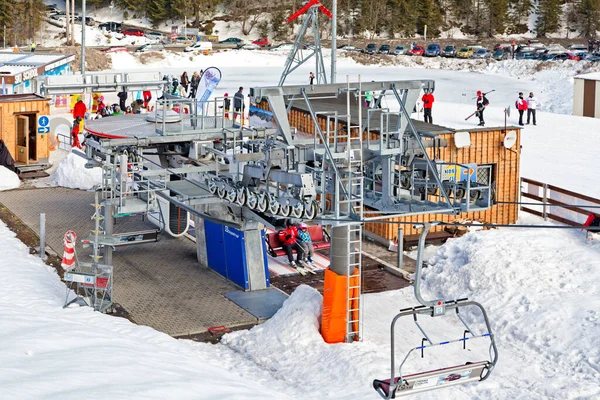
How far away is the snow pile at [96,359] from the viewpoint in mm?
14398

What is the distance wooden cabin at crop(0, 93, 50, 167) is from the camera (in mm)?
30609

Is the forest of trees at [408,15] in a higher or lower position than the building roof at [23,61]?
higher

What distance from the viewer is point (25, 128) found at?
100 feet

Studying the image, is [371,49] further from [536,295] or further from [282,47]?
[536,295]

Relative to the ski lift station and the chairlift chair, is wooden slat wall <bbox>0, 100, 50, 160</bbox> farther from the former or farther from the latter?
Result: the chairlift chair

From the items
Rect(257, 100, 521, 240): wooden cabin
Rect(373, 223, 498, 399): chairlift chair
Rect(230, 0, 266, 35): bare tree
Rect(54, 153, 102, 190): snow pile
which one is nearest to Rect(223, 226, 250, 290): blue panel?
Rect(257, 100, 521, 240): wooden cabin

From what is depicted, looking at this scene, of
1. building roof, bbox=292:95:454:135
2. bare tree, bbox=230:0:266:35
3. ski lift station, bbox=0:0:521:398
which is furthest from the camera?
bare tree, bbox=230:0:266:35

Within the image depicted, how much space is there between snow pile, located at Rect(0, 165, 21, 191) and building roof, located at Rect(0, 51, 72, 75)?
10579 millimetres

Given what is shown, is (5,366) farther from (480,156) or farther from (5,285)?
(480,156)

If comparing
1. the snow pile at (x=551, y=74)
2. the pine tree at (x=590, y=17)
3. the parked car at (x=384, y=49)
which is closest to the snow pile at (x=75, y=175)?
the snow pile at (x=551, y=74)

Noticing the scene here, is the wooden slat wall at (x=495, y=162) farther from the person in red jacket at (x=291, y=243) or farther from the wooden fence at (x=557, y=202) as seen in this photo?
the person in red jacket at (x=291, y=243)

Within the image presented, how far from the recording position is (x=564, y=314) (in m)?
17.3

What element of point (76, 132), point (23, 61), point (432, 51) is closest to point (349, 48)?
point (432, 51)

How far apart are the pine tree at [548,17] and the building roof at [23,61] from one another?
2258 inches
